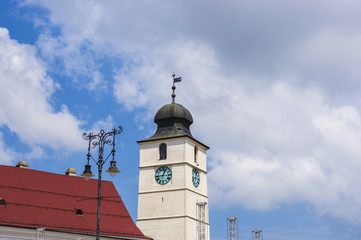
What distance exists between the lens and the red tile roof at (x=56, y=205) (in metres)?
40.0

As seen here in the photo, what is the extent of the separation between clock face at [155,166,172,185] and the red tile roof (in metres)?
4.99

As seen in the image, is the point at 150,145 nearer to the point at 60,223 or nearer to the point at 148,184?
the point at 148,184

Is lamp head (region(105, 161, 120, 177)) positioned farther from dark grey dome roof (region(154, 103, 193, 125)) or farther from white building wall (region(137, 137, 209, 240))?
dark grey dome roof (region(154, 103, 193, 125))

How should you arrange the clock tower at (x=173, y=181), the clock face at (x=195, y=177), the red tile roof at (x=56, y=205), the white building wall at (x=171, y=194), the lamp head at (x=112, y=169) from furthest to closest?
1. the clock face at (x=195, y=177)
2. the clock tower at (x=173, y=181)
3. the white building wall at (x=171, y=194)
4. the red tile roof at (x=56, y=205)
5. the lamp head at (x=112, y=169)

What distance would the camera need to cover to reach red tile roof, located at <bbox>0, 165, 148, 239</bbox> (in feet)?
131

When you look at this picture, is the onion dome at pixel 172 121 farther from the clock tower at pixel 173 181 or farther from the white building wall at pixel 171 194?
the white building wall at pixel 171 194

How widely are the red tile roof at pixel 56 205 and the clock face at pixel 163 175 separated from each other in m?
4.99

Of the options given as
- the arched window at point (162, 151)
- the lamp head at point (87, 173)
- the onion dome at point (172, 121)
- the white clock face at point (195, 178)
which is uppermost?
the onion dome at point (172, 121)

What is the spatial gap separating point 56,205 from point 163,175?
12.0 m

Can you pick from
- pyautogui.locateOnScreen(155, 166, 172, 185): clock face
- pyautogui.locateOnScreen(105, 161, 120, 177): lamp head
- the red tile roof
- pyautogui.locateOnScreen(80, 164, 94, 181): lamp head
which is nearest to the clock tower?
pyautogui.locateOnScreen(155, 166, 172, 185): clock face

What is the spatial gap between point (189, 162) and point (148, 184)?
4357mm

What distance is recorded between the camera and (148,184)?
51.6m

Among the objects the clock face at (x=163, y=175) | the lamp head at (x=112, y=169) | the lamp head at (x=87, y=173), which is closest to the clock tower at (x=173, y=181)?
the clock face at (x=163, y=175)

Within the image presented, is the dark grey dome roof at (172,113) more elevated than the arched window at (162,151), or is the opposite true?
the dark grey dome roof at (172,113)
